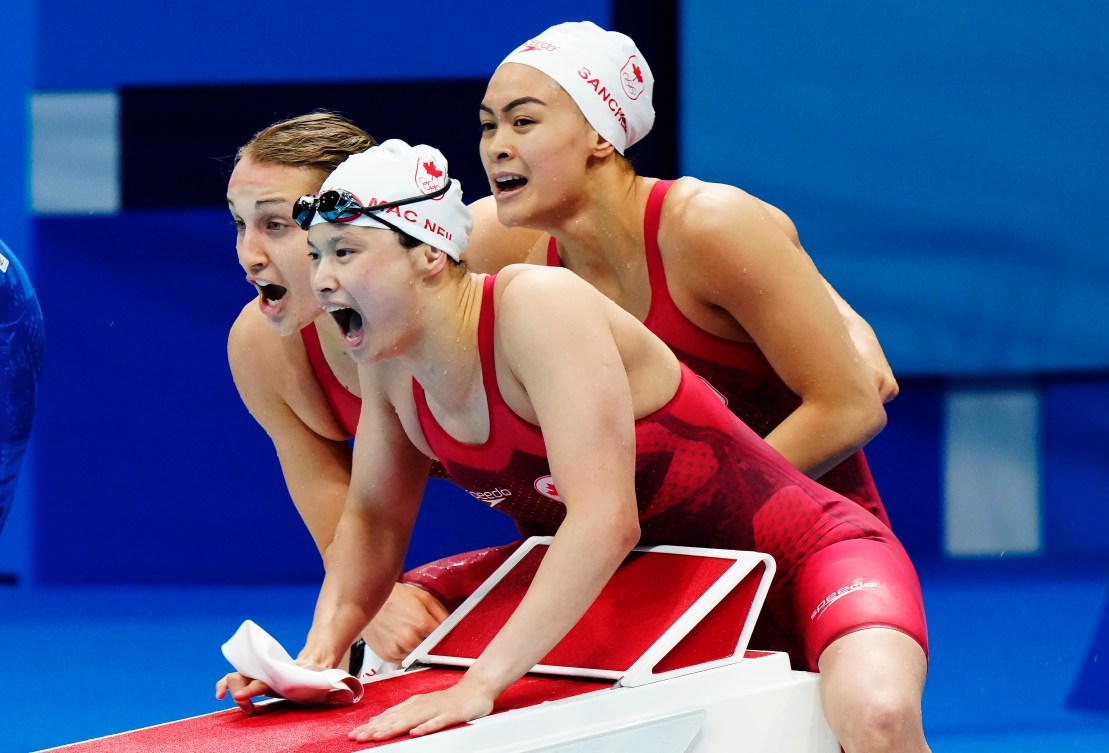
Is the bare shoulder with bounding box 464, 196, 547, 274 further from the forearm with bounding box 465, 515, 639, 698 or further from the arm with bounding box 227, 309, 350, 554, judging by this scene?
the forearm with bounding box 465, 515, 639, 698

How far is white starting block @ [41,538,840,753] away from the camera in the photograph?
2.51 meters

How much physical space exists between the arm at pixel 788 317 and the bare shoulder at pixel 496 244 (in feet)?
1.88

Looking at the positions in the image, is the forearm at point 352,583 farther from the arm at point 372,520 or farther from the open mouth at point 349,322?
the open mouth at point 349,322

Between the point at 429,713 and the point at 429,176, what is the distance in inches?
42.5

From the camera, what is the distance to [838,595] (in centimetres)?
306

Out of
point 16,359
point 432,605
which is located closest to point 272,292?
point 16,359

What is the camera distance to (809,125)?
294 inches

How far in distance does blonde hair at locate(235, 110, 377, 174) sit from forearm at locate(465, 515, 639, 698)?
1178 millimetres

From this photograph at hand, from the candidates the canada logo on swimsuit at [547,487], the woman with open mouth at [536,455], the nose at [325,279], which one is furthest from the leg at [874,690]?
the nose at [325,279]

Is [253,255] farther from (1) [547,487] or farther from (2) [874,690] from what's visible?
(2) [874,690]

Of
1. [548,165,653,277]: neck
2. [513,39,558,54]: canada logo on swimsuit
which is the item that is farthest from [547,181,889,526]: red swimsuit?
[513,39,558,54]: canada logo on swimsuit

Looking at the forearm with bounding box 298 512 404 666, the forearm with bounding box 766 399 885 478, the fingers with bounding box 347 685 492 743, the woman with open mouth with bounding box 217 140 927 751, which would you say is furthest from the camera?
the forearm with bounding box 766 399 885 478

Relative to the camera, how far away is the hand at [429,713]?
244 centimetres

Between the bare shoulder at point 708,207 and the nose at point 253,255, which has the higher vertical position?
the bare shoulder at point 708,207
